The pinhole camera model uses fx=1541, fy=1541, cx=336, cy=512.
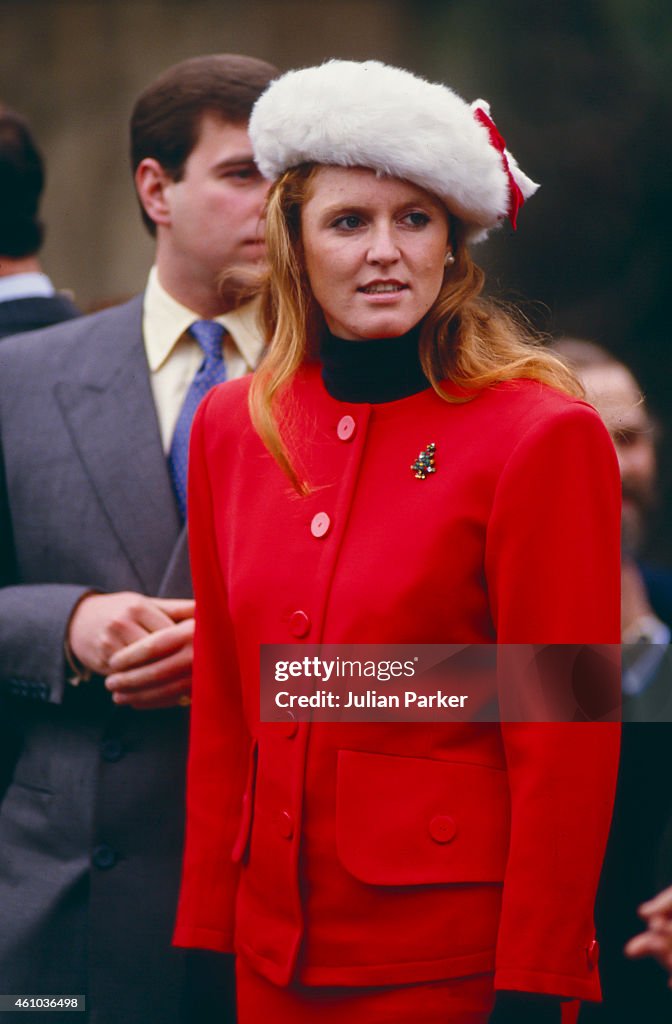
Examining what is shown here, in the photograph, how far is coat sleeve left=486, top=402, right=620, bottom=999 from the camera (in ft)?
6.81

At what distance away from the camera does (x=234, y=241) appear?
10.1 feet

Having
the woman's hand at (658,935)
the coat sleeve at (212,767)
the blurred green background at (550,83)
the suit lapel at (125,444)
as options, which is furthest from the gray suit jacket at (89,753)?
the blurred green background at (550,83)

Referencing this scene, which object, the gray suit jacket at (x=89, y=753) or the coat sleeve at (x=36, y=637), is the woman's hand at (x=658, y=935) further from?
the coat sleeve at (x=36, y=637)

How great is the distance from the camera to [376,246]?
2.21 metres

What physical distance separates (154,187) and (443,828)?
163 centimetres

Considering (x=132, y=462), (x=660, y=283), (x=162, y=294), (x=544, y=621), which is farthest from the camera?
(x=660, y=283)

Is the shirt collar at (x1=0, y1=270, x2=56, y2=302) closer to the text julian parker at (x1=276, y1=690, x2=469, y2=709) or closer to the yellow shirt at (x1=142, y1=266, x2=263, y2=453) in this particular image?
the yellow shirt at (x1=142, y1=266, x2=263, y2=453)

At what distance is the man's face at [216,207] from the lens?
3072 millimetres

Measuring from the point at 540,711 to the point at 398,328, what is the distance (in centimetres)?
59

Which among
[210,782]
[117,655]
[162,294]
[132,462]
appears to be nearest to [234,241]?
[162,294]

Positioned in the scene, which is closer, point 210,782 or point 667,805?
point 210,782

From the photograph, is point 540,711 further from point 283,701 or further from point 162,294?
point 162,294

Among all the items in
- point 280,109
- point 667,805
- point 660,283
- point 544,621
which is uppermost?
point 660,283

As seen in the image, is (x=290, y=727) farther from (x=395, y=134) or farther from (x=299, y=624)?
(x=395, y=134)
